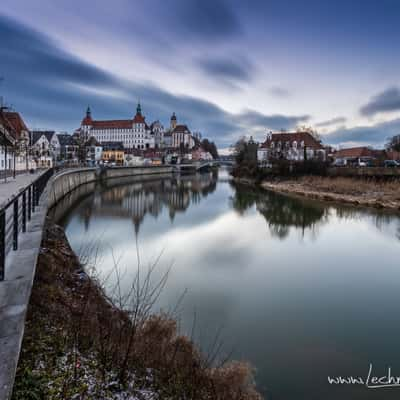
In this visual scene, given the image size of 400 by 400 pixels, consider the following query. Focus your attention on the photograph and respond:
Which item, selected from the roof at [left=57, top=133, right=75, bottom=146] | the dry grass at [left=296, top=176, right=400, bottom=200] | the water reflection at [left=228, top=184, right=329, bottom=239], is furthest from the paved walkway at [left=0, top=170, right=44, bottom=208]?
the roof at [left=57, top=133, right=75, bottom=146]

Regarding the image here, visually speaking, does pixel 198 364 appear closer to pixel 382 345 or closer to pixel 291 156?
pixel 382 345

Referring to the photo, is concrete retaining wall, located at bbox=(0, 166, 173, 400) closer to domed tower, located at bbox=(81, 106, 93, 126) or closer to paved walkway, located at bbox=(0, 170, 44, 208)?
paved walkway, located at bbox=(0, 170, 44, 208)

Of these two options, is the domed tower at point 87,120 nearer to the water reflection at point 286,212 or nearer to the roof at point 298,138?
the roof at point 298,138

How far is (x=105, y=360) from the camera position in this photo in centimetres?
349

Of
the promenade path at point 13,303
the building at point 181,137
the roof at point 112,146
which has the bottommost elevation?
the promenade path at point 13,303

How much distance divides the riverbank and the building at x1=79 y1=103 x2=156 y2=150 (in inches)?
3593

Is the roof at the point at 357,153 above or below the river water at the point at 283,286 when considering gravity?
above

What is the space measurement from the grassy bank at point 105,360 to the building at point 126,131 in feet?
400

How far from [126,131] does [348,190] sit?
354ft

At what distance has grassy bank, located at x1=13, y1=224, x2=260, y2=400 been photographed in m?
3.02

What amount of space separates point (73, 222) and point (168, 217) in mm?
6254

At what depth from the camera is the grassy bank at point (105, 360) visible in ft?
9.92

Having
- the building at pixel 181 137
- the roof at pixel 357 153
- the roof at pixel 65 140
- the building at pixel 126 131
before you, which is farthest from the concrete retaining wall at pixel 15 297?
the building at pixel 181 137

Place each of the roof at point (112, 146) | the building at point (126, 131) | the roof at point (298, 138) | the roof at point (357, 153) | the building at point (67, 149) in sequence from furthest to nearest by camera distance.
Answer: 1. the building at point (126, 131)
2. the roof at point (112, 146)
3. the building at point (67, 149)
4. the roof at point (298, 138)
5. the roof at point (357, 153)
